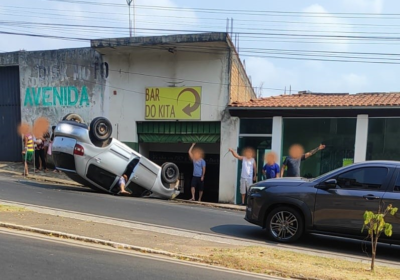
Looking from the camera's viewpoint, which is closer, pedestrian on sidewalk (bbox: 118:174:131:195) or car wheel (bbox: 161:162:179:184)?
pedestrian on sidewalk (bbox: 118:174:131:195)

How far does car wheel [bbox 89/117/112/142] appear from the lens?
35.9 ft

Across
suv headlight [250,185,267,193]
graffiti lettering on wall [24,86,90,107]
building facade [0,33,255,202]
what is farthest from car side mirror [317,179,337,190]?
graffiti lettering on wall [24,86,90,107]

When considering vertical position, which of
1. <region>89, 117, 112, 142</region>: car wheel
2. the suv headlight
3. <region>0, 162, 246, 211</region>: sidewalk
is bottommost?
<region>0, 162, 246, 211</region>: sidewalk

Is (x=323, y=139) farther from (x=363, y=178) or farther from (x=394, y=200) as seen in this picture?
(x=394, y=200)

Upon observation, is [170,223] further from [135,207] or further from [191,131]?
[191,131]

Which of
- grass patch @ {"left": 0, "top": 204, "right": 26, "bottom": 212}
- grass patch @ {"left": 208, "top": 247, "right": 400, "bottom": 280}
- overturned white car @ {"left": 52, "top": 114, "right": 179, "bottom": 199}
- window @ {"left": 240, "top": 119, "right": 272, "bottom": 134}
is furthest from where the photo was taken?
window @ {"left": 240, "top": 119, "right": 272, "bottom": 134}

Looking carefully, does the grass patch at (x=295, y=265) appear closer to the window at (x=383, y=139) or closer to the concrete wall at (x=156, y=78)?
the window at (x=383, y=139)

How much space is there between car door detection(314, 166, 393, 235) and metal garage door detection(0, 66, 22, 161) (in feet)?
49.7

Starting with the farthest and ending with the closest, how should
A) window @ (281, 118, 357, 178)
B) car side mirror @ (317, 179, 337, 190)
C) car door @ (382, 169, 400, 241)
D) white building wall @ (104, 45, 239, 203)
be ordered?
white building wall @ (104, 45, 239, 203) < window @ (281, 118, 357, 178) < car side mirror @ (317, 179, 337, 190) < car door @ (382, 169, 400, 241)

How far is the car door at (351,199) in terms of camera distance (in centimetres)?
625

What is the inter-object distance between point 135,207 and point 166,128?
562cm

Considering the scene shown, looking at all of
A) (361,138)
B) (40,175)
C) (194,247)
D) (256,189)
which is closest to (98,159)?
(40,175)

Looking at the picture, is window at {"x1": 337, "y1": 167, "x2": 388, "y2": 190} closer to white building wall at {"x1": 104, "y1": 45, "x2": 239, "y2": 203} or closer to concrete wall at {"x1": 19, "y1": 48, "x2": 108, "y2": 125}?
white building wall at {"x1": 104, "y1": 45, "x2": 239, "y2": 203}

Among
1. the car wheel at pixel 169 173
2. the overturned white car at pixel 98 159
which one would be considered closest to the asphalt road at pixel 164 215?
the overturned white car at pixel 98 159
